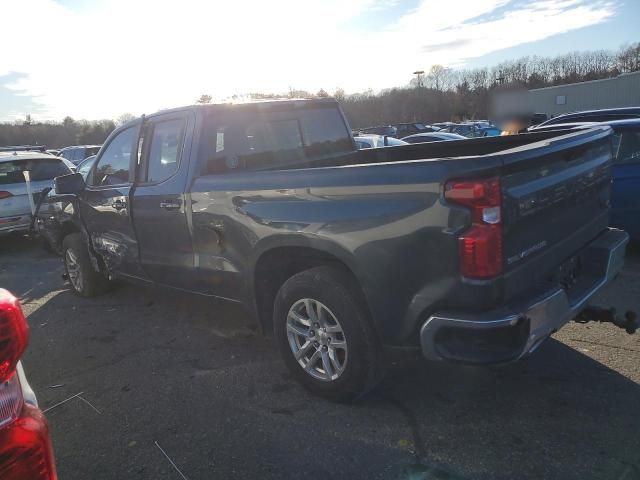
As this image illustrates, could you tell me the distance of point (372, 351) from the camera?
9.74 feet

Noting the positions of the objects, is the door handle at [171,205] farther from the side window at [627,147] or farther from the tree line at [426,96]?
the tree line at [426,96]

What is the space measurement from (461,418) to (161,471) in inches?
67.7

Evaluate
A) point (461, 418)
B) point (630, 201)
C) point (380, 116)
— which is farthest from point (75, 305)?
point (380, 116)

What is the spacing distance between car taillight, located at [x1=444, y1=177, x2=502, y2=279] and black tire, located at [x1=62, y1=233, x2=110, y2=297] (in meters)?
4.48

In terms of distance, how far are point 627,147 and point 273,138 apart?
4349 millimetres

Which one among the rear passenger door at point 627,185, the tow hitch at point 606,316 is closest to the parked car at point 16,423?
the tow hitch at point 606,316

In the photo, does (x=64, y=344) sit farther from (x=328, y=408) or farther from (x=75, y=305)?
(x=328, y=408)

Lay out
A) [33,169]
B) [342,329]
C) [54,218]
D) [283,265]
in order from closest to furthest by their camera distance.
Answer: [342,329] < [283,265] < [54,218] < [33,169]

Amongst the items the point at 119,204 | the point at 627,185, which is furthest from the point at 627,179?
the point at 119,204

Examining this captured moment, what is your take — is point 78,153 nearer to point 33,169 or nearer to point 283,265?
point 33,169

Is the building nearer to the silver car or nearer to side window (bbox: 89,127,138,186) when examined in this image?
the silver car

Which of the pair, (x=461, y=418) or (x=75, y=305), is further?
(x=75, y=305)

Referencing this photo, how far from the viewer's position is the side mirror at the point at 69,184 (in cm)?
509

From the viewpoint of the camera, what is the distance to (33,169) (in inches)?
371
